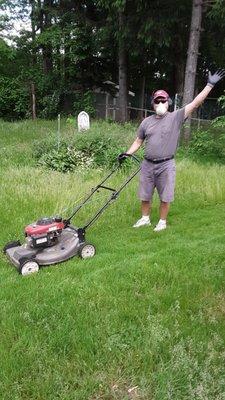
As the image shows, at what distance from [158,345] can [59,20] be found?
24.0 m

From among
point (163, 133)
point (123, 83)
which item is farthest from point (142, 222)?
point (123, 83)

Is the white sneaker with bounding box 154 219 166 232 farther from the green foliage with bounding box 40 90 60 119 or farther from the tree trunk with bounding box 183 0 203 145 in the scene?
the green foliage with bounding box 40 90 60 119

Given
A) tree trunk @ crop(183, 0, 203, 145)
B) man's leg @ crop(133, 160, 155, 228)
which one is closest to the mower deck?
man's leg @ crop(133, 160, 155, 228)

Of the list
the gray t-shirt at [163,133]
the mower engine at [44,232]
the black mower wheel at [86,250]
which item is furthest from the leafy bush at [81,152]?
the mower engine at [44,232]

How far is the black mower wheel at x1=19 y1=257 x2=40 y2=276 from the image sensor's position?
5078 mm

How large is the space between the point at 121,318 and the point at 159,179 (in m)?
2.67

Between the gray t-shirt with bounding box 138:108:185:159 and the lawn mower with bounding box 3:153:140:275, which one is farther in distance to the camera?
the gray t-shirt with bounding box 138:108:185:159

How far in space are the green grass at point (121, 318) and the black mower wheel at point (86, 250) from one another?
0.13m

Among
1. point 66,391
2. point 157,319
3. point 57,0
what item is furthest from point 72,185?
point 57,0

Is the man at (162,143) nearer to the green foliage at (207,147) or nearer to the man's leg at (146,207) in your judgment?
the man's leg at (146,207)

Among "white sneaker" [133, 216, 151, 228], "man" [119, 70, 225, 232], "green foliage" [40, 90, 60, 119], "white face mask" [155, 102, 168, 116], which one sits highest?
"white face mask" [155, 102, 168, 116]

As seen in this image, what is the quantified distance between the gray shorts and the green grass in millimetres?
491

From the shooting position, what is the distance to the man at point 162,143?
6.22 metres

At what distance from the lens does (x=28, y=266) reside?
201 inches
